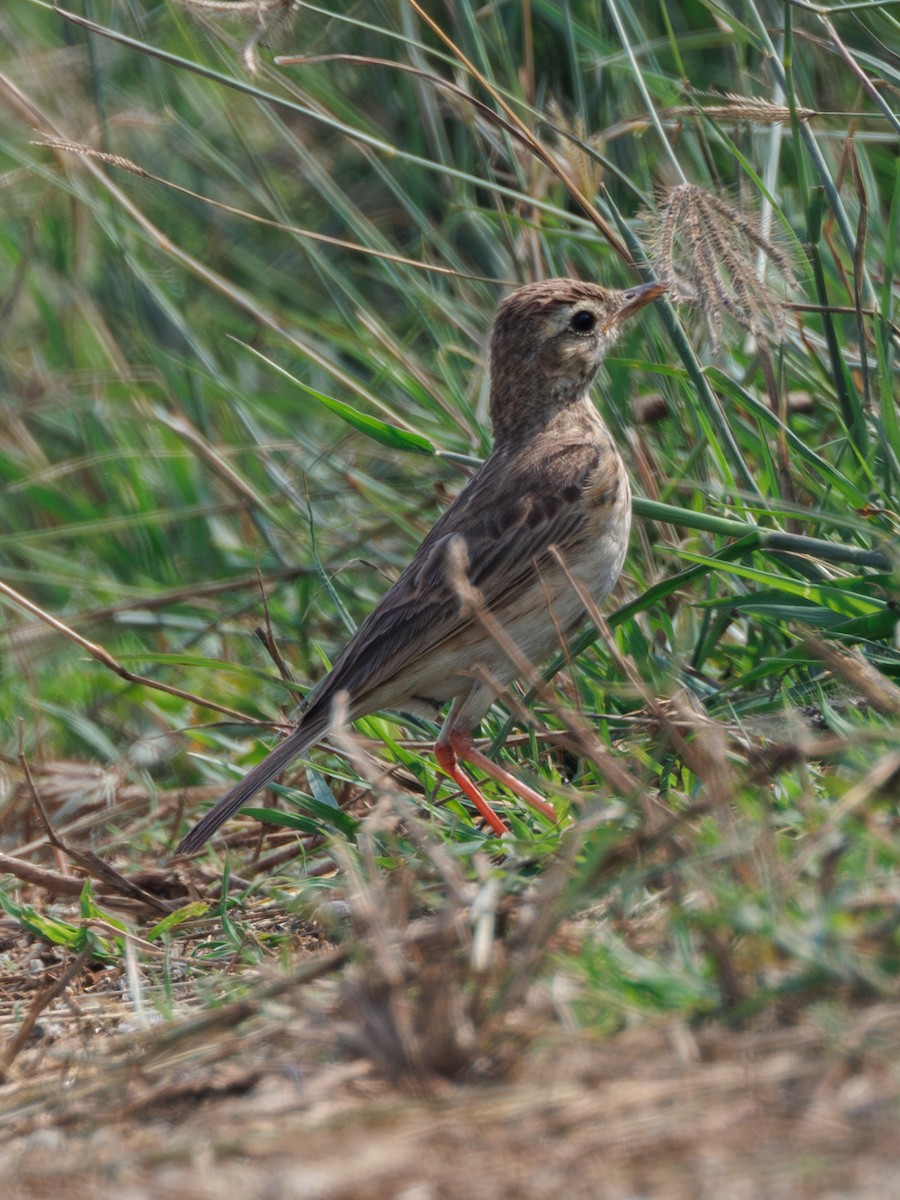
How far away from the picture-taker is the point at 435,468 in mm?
6211

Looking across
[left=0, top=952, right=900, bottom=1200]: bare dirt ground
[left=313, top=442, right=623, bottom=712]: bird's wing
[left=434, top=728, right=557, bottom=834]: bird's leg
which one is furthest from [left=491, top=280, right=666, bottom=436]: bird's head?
[left=0, top=952, right=900, bottom=1200]: bare dirt ground

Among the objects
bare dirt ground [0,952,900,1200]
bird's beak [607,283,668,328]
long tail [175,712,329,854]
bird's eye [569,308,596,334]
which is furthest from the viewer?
bird's eye [569,308,596,334]

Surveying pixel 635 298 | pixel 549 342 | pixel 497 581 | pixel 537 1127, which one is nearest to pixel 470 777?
pixel 497 581

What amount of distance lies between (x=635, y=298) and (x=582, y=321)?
24cm

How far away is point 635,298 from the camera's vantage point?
4.86 meters

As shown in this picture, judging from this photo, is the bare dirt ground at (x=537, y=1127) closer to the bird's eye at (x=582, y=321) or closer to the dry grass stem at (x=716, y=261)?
the dry grass stem at (x=716, y=261)

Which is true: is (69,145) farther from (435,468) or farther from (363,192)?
(363,192)

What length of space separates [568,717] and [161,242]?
10.3 ft

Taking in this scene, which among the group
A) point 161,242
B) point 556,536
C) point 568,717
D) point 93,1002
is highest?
point 161,242

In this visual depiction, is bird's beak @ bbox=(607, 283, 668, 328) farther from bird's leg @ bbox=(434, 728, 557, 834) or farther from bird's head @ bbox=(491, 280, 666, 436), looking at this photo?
bird's leg @ bbox=(434, 728, 557, 834)

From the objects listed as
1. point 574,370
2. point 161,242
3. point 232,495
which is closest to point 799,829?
point 574,370

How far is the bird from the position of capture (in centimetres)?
462

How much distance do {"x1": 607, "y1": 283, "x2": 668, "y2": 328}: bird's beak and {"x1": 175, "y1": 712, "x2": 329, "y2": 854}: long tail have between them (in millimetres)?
1662

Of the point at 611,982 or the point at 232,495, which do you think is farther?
the point at 232,495
